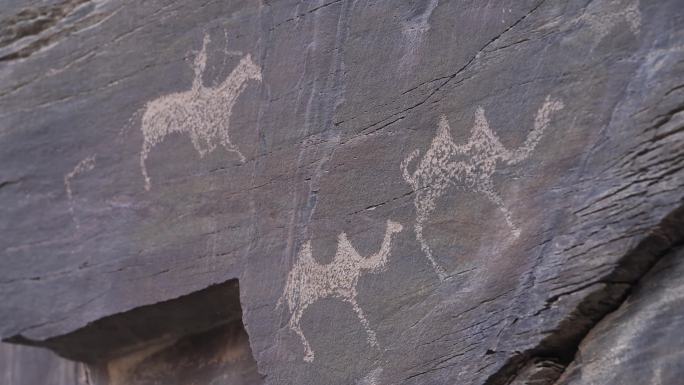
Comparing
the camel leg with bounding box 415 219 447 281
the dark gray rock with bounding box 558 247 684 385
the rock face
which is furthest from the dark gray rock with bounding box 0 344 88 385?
the dark gray rock with bounding box 558 247 684 385

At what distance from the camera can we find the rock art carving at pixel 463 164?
5.82ft

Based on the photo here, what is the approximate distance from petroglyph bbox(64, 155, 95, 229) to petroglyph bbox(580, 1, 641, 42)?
1.24m

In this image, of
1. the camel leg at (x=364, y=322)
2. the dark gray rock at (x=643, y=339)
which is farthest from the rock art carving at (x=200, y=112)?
the dark gray rock at (x=643, y=339)

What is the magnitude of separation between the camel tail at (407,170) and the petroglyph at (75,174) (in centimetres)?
84

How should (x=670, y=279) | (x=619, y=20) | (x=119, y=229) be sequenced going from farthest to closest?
(x=119, y=229) → (x=619, y=20) → (x=670, y=279)

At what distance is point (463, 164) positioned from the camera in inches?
72.8

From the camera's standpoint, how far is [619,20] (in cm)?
171

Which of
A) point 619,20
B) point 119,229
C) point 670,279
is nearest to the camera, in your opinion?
point 670,279

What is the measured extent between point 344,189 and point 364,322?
0.28 metres

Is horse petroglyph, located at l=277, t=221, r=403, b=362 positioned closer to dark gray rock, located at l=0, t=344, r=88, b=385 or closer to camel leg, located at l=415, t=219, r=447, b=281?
camel leg, located at l=415, t=219, r=447, b=281

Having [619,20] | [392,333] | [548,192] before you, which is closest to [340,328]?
[392,333]

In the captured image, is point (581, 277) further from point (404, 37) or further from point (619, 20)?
point (404, 37)

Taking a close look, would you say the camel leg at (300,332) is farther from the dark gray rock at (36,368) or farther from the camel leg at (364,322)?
the dark gray rock at (36,368)

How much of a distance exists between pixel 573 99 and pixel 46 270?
1.36 meters
